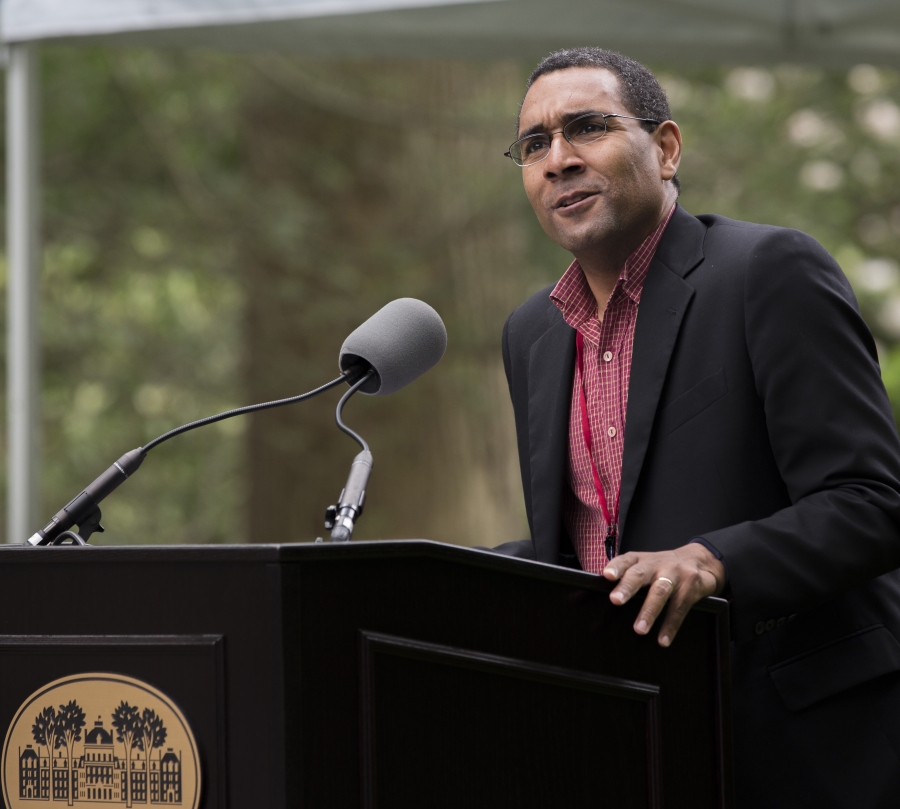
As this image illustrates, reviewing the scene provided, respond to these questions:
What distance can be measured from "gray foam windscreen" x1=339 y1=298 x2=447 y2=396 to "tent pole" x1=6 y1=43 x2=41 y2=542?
6.08 ft

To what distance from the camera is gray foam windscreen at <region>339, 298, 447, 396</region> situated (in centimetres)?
190

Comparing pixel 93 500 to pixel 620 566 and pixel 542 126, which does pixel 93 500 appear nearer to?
pixel 620 566

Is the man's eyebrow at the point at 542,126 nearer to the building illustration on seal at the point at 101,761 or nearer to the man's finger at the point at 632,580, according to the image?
the man's finger at the point at 632,580

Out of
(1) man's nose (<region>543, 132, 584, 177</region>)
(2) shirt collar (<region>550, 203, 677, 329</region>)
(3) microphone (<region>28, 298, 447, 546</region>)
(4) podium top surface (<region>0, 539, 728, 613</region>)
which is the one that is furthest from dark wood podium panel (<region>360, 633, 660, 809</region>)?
(1) man's nose (<region>543, 132, 584, 177</region>)

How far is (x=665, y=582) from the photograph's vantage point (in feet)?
5.24

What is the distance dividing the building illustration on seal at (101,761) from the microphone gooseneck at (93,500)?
1.17ft

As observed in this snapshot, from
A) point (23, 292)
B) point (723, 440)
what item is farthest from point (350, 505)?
point (23, 292)

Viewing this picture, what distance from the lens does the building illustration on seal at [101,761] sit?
1.39 meters

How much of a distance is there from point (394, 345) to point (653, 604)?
1.96ft

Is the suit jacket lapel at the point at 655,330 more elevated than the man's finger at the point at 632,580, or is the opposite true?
the suit jacket lapel at the point at 655,330

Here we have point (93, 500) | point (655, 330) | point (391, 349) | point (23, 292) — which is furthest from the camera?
point (23, 292)

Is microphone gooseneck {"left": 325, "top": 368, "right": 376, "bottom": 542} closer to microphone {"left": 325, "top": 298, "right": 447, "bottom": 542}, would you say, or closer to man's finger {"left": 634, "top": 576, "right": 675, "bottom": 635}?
microphone {"left": 325, "top": 298, "right": 447, "bottom": 542}

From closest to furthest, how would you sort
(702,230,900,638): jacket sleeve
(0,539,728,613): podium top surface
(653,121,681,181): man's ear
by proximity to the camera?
(0,539,728,613): podium top surface, (702,230,900,638): jacket sleeve, (653,121,681,181): man's ear

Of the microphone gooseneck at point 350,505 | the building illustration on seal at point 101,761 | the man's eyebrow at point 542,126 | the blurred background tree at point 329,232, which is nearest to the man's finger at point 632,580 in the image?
the microphone gooseneck at point 350,505
